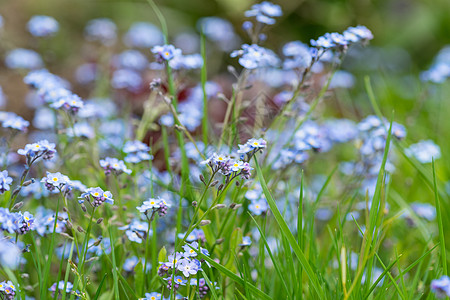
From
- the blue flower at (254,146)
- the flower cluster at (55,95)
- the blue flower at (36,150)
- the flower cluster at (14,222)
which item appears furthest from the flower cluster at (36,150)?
the blue flower at (254,146)

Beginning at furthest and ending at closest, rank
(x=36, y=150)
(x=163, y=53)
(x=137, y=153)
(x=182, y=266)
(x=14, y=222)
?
(x=137, y=153)
(x=163, y=53)
(x=36, y=150)
(x=182, y=266)
(x=14, y=222)

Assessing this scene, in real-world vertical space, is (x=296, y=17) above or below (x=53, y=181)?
below

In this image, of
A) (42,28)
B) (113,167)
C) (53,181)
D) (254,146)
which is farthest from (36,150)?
(42,28)

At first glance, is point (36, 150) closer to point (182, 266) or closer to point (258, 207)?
point (182, 266)


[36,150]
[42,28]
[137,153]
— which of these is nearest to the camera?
[36,150]

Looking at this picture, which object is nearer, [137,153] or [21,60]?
[137,153]

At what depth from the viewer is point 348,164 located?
12.1ft

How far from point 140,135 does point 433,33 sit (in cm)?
493

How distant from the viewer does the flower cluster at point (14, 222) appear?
4.93 ft

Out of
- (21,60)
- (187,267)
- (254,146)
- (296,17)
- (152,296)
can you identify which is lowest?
(296,17)

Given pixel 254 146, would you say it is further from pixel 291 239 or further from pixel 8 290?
pixel 8 290

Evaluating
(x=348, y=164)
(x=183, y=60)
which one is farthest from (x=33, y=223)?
(x=348, y=164)

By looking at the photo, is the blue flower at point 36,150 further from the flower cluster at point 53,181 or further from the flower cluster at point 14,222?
the flower cluster at point 14,222

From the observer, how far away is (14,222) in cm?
163
